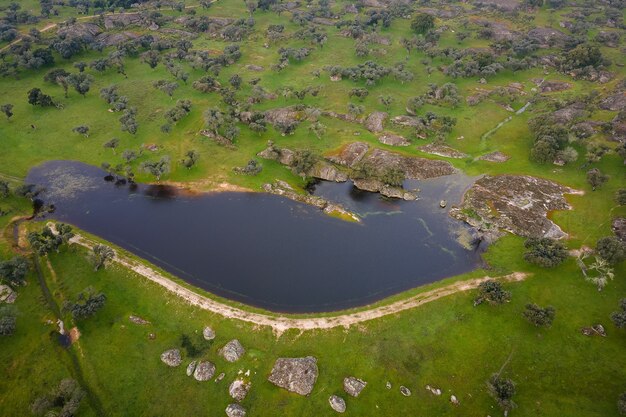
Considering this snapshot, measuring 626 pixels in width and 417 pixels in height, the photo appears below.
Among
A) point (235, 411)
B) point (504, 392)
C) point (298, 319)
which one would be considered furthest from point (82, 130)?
point (504, 392)

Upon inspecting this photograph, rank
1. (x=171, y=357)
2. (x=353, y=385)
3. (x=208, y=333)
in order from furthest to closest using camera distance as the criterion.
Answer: (x=208, y=333) → (x=171, y=357) → (x=353, y=385)

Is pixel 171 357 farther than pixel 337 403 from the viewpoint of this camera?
Yes

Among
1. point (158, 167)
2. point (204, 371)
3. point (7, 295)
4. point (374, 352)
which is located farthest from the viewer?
point (158, 167)

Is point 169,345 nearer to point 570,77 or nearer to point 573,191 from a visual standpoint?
point 573,191

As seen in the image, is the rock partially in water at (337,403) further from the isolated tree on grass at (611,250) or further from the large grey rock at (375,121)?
the large grey rock at (375,121)

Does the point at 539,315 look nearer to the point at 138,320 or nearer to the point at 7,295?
the point at 138,320

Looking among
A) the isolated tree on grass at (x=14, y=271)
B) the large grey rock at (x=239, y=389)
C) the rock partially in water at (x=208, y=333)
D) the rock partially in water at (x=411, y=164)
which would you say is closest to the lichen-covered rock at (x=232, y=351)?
the rock partially in water at (x=208, y=333)

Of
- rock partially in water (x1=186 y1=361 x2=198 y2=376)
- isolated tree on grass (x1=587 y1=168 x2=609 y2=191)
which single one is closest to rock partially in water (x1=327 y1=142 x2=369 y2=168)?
isolated tree on grass (x1=587 y1=168 x2=609 y2=191)
